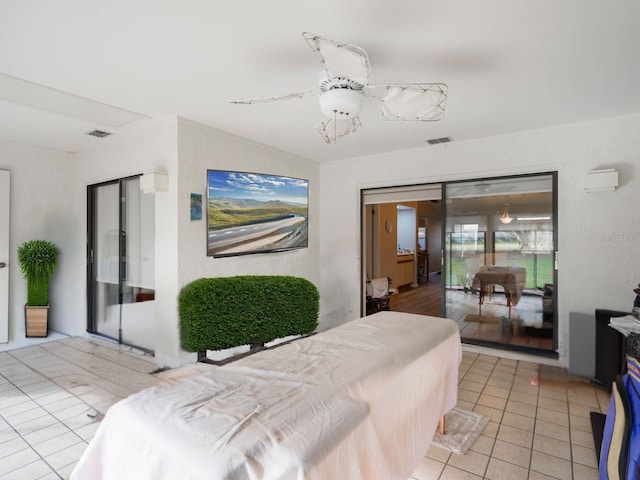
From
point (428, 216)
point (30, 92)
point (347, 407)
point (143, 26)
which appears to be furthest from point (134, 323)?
point (428, 216)

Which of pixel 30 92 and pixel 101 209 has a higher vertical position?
pixel 30 92

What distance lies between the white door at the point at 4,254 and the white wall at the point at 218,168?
101 inches

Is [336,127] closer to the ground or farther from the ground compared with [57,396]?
farther from the ground

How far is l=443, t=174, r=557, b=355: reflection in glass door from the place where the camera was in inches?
149

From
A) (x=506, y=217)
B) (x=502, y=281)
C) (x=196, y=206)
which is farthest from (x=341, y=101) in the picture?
(x=502, y=281)

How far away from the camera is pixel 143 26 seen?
6.30 ft

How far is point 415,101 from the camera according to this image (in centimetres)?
205

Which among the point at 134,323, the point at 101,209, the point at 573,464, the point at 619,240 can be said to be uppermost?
the point at 101,209

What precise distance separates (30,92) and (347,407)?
3.35 m

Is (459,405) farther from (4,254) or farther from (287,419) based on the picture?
(4,254)

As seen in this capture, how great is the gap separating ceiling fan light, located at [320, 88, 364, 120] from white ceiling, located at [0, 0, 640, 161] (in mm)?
304

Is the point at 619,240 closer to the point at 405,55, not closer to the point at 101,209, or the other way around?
the point at 405,55

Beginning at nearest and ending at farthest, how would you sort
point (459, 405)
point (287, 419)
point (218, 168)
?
point (287, 419), point (459, 405), point (218, 168)

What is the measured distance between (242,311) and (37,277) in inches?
115
